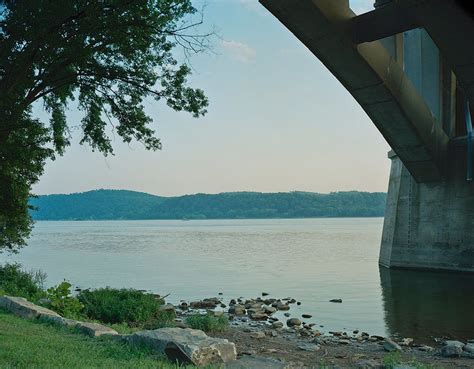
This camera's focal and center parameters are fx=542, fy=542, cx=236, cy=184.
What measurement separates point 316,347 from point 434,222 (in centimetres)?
1604

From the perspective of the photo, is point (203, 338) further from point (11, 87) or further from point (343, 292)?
point (343, 292)

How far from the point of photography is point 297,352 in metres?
10.3

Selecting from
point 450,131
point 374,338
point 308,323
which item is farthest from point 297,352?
point 450,131

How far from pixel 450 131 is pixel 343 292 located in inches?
395

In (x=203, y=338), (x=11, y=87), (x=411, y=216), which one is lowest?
(x=203, y=338)

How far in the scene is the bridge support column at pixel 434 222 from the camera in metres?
23.9

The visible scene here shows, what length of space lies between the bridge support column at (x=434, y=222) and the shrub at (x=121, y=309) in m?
15.5

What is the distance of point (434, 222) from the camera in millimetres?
25062

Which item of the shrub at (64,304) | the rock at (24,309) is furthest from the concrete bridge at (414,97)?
the rock at (24,309)

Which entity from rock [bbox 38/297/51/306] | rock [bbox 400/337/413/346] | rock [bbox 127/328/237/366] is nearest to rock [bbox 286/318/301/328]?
rock [bbox 400/337/413/346]

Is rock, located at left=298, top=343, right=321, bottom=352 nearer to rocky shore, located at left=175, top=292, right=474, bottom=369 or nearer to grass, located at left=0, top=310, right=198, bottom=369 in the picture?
rocky shore, located at left=175, top=292, right=474, bottom=369

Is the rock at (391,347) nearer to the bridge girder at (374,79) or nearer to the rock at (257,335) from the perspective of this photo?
the rock at (257,335)

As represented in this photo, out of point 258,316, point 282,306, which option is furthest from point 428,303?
point 258,316

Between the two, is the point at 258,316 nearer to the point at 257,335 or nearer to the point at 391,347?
the point at 257,335
